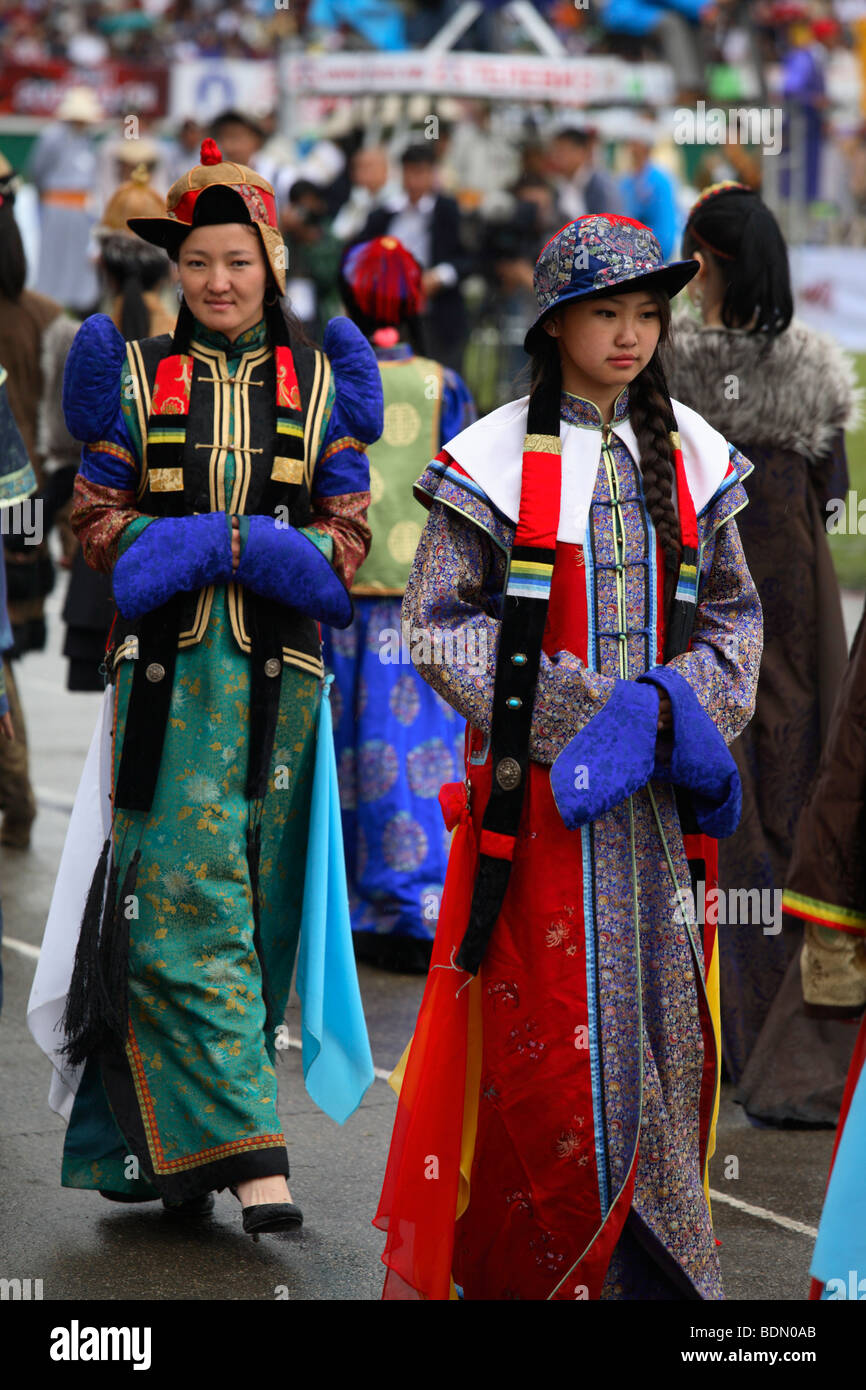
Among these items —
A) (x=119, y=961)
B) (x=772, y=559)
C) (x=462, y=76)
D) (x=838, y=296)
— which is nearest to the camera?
(x=119, y=961)

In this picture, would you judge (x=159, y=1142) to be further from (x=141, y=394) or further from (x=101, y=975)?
(x=141, y=394)

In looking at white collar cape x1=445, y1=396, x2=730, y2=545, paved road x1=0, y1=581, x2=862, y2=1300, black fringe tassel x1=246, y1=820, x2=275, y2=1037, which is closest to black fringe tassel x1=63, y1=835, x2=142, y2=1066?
black fringe tassel x1=246, y1=820, x2=275, y2=1037

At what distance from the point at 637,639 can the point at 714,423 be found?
196cm

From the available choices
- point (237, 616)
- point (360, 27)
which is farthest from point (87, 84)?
point (237, 616)

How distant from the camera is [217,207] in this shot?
4.16 metres

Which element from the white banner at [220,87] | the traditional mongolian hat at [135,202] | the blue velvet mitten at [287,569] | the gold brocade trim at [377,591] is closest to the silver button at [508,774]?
the blue velvet mitten at [287,569]

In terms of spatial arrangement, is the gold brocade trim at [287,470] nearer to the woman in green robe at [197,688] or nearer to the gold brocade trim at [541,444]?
the woman in green robe at [197,688]

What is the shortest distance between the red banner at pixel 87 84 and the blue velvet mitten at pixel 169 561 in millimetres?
21649

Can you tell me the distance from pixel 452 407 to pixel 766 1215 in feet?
10.5

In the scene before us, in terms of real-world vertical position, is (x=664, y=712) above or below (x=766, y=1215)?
above

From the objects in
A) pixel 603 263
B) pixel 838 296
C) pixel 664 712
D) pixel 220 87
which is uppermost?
pixel 220 87

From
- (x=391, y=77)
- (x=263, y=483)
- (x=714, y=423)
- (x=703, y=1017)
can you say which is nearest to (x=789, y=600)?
(x=714, y=423)

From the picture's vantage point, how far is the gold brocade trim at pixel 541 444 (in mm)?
3480

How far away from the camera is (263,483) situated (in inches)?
166
